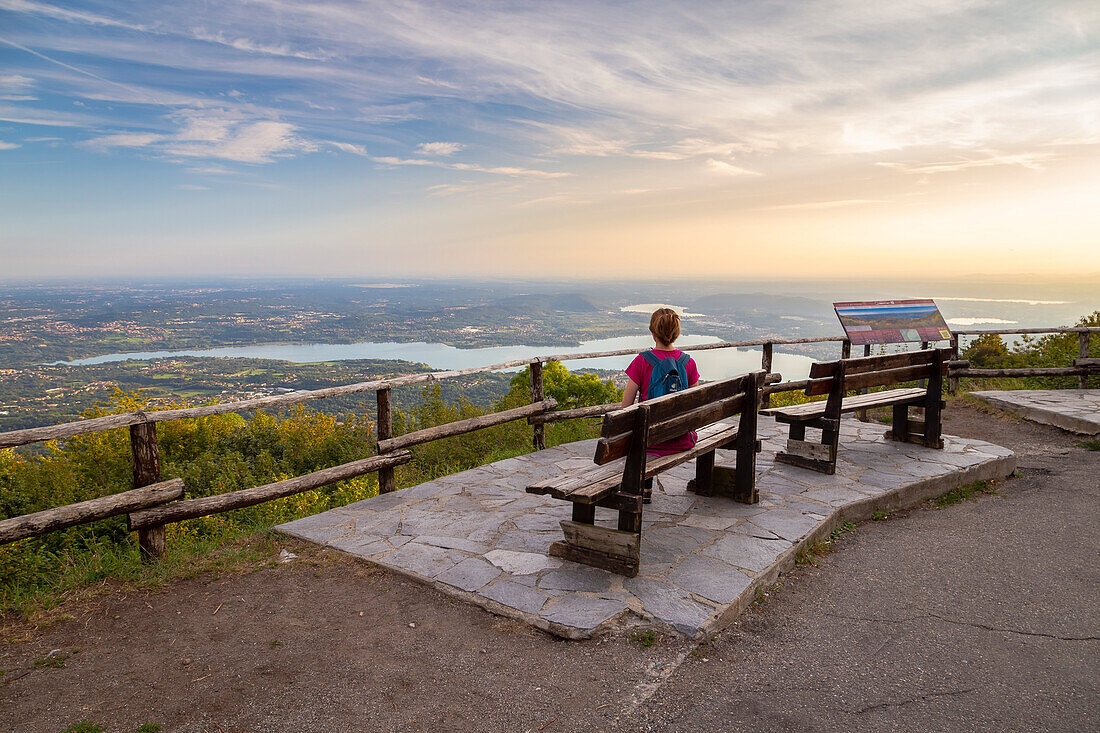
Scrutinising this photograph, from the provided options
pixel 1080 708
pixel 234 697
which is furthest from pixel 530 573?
pixel 1080 708

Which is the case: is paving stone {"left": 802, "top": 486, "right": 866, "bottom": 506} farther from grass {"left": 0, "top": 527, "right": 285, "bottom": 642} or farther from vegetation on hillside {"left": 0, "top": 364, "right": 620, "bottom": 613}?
grass {"left": 0, "top": 527, "right": 285, "bottom": 642}

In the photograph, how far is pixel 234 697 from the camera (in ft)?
8.67

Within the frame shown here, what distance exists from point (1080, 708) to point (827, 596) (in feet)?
3.96

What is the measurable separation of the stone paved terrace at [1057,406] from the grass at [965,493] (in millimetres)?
3124

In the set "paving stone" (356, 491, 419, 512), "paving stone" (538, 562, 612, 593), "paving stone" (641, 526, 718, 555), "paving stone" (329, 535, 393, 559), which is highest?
"paving stone" (641, 526, 718, 555)

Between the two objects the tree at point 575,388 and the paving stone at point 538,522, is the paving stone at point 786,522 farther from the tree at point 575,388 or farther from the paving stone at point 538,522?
the tree at point 575,388

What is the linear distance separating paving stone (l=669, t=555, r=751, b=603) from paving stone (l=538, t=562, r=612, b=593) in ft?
1.31

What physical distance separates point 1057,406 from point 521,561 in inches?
334

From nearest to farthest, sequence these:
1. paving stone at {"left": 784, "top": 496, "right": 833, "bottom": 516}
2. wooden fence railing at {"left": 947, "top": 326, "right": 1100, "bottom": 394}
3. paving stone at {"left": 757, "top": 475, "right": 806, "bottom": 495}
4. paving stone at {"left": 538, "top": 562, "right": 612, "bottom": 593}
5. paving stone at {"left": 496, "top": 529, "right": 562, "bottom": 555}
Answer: paving stone at {"left": 538, "top": 562, "right": 612, "bottom": 593} < paving stone at {"left": 496, "top": 529, "right": 562, "bottom": 555} < paving stone at {"left": 784, "top": 496, "right": 833, "bottom": 516} < paving stone at {"left": 757, "top": 475, "right": 806, "bottom": 495} < wooden fence railing at {"left": 947, "top": 326, "right": 1100, "bottom": 394}

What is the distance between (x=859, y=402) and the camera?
20.6 ft

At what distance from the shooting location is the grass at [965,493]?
5.20 meters

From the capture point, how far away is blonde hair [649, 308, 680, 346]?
169 inches

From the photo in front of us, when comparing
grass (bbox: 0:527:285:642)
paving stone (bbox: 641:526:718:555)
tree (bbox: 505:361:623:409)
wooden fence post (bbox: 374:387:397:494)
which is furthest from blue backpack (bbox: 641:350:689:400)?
tree (bbox: 505:361:623:409)

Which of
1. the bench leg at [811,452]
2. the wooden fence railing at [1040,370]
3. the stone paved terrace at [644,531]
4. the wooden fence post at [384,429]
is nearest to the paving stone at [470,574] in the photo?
the stone paved terrace at [644,531]
